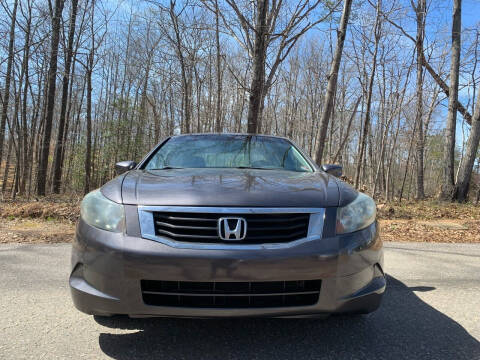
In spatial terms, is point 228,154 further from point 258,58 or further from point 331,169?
point 258,58

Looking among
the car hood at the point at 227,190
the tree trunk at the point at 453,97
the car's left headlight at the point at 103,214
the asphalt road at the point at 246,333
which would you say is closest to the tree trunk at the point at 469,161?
the tree trunk at the point at 453,97

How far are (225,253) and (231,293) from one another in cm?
21

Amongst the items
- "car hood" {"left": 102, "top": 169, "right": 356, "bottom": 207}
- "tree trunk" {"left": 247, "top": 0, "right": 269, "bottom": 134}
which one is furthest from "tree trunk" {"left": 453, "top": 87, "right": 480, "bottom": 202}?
"car hood" {"left": 102, "top": 169, "right": 356, "bottom": 207}

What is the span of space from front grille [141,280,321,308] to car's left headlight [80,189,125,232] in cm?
36

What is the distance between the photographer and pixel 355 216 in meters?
1.97

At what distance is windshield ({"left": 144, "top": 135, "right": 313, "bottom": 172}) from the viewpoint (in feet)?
9.66

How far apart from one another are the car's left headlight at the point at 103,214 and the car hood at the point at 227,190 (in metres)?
0.05

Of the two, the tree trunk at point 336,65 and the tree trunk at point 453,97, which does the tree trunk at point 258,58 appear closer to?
the tree trunk at point 336,65

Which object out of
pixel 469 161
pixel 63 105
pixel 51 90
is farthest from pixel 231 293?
pixel 63 105

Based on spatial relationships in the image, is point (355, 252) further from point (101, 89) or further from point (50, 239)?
point (101, 89)

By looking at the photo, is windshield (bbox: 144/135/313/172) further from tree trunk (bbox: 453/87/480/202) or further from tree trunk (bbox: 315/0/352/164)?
tree trunk (bbox: 453/87/480/202)

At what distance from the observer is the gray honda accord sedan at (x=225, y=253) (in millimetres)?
1691

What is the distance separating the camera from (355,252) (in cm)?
183

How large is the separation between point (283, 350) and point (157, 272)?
0.88 metres
